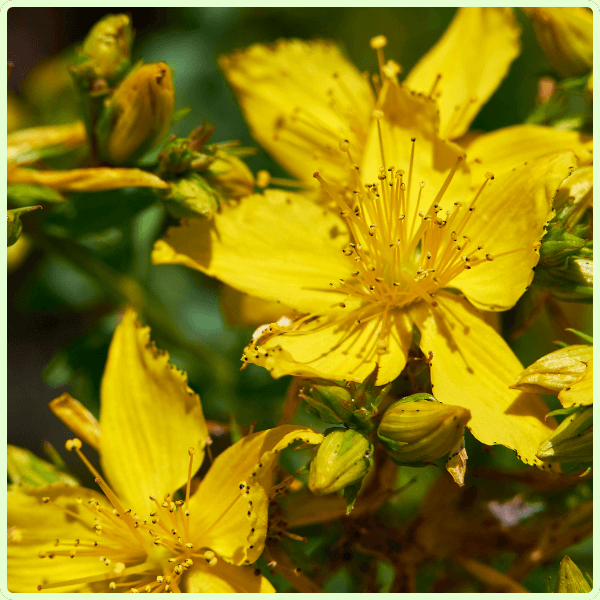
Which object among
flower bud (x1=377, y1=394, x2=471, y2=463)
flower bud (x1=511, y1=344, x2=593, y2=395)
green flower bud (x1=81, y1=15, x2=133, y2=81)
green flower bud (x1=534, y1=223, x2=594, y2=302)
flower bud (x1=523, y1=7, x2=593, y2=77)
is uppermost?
green flower bud (x1=81, y1=15, x2=133, y2=81)

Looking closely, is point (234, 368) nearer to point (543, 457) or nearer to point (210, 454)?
point (210, 454)

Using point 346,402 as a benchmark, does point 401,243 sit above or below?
above

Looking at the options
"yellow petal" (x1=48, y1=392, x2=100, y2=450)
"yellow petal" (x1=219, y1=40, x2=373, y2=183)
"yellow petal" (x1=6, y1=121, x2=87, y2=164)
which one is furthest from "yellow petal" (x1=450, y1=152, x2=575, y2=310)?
"yellow petal" (x1=6, y1=121, x2=87, y2=164)

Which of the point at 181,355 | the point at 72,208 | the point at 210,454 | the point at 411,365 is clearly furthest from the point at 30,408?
the point at 411,365

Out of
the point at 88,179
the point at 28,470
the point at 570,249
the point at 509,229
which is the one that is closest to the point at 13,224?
the point at 88,179

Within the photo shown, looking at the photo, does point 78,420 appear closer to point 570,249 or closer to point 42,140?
point 42,140

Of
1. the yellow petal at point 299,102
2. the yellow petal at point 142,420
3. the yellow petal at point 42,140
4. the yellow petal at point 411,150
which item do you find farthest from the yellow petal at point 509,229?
the yellow petal at point 42,140

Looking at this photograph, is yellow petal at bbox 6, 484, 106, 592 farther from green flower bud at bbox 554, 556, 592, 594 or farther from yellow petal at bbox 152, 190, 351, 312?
green flower bud at bbox 554, 556, 592, 594
